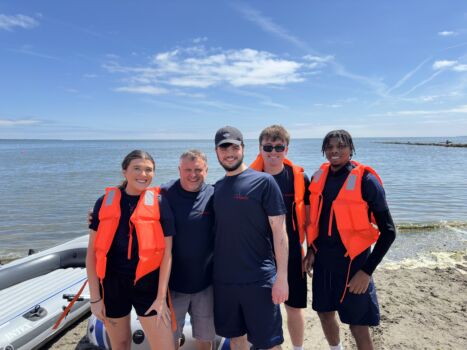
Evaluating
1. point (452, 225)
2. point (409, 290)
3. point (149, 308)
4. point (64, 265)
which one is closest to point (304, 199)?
point (149, 308)

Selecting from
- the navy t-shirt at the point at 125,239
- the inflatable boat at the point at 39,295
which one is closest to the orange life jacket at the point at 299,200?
the navy t-shirt at the point at 125,239

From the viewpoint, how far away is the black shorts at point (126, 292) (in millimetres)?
Result: 2525

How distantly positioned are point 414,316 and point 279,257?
3.29 m

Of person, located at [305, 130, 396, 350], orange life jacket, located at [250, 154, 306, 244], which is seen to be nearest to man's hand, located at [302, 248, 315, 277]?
person, located at [305, 130, 396, 350]

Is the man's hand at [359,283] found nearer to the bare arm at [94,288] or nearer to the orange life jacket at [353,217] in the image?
the orange life jacket at [353,217]

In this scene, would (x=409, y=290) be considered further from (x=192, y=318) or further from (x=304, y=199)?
(x=192, y=318)

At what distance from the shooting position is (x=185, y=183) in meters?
2.71

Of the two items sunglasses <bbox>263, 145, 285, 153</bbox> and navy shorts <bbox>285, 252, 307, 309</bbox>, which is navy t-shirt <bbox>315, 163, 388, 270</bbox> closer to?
navy shorts <bbox>285, 252, 307, 309</bbox>

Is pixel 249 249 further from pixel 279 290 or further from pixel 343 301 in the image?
pixel 343 301

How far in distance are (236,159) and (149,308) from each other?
4.59ft

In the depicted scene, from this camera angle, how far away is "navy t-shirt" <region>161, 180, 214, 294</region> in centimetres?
262

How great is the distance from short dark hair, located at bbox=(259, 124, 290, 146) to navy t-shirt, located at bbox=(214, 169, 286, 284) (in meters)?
0.62

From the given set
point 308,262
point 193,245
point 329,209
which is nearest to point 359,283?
point 308,262

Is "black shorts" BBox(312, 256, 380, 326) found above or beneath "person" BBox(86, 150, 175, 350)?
beneath
